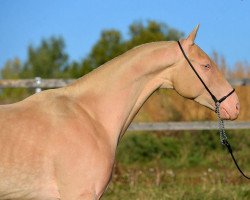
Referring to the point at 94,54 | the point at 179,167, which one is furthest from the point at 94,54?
the point at 179,167

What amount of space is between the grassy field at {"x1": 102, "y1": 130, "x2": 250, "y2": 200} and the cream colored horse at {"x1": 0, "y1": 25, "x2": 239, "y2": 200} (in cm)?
261

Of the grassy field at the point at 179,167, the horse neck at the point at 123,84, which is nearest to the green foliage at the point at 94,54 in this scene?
the grassy field at the point at 179,167

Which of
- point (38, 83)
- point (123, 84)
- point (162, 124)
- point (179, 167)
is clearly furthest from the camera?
point (179, 167)

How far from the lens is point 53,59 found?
32688 mm

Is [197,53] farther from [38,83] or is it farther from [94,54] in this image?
[94,54]

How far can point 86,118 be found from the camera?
4340 mm

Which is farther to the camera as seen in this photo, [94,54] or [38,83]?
[94,54]

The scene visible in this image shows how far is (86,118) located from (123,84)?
427 mm

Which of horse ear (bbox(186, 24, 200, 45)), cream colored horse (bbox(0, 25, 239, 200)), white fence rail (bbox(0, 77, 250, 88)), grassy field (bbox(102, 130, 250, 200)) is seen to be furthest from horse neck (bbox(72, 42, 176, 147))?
white fence rail (bbox(0, 77, 250, 88))

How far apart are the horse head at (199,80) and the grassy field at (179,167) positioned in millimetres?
2501

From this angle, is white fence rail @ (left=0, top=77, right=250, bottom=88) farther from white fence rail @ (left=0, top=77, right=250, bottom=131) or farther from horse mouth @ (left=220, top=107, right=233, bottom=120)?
horse mouth @ (left=220, top=107, right=233, bottom=120)

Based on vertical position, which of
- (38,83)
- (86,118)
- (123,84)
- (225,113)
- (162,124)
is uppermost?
(123,84)

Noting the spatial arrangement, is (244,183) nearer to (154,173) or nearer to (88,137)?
(154,173)

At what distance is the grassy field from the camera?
288 inches
